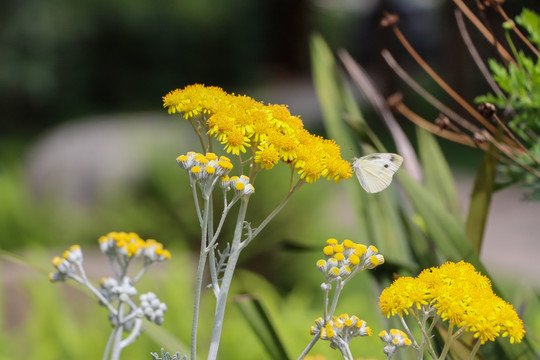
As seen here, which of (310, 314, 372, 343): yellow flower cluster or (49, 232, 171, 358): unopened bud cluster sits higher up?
(49, 232, 171, 358): unopened bud cluster

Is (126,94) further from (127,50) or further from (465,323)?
(465,323)

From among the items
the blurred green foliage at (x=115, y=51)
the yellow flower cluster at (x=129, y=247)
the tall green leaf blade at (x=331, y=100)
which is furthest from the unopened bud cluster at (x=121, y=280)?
the blurred green foliage at (x=115, y=51)

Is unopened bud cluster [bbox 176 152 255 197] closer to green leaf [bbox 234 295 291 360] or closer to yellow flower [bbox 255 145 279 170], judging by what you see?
yellow flower [bbox 255 145 279 170]

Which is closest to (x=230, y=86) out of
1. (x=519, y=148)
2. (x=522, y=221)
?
(x=522, y=221)

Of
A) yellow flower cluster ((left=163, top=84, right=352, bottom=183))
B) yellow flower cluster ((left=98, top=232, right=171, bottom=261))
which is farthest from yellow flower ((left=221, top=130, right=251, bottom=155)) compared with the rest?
yellow flower cluster ((left=98, top=232, right=171, bottom=261))

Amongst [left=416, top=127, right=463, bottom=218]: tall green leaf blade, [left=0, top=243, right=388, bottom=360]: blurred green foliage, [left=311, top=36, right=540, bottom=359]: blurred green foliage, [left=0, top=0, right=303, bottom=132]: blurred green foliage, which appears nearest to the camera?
[left=311, top=36, right=540, bottom=359]: blurred green foliage

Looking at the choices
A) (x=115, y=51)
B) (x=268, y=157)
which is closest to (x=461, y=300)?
(x=268, y=157)

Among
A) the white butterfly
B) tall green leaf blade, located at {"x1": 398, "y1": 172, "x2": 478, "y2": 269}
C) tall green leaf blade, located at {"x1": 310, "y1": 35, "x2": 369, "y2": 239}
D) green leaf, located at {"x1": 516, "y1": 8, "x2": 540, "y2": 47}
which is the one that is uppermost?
tall green leaf blade, located at {"x1": 310, "y1": 35, "x2": 369, "y2": 239}
